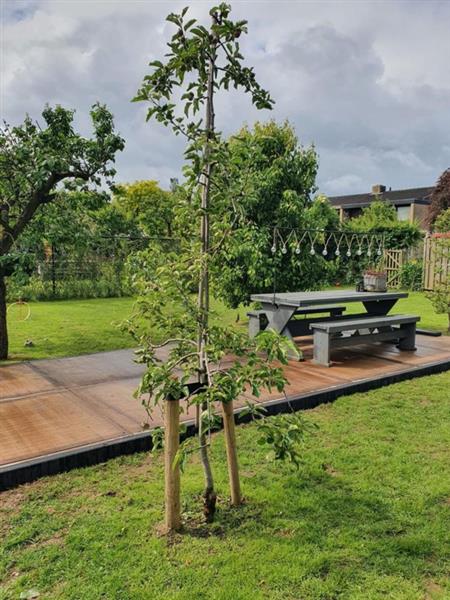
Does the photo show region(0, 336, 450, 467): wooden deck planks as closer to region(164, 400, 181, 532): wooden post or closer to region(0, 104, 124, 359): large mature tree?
region(164, 400, 181, 532): wooden post

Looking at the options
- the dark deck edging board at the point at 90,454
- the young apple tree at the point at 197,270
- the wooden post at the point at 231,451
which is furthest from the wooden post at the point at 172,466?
the dark deck edging board at the point at 90,454

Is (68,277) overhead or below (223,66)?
below

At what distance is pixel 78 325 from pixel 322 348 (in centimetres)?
462

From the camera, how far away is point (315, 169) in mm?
7410

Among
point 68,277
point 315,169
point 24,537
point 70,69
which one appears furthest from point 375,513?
point 68,277

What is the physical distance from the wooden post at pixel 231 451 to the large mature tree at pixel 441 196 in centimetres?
2352

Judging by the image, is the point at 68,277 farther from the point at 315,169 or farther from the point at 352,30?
the point at 352,30

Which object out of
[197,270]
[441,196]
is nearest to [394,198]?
[441,196]

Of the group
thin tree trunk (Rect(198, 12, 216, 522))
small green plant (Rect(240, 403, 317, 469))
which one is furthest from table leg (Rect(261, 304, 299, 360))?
small green plant (Rect(240, 403, 317, 469))

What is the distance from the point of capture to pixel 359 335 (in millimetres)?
5605

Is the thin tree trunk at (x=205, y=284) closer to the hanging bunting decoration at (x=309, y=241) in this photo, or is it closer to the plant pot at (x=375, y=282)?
the hanging bunting decoration at (x=309, y=241)

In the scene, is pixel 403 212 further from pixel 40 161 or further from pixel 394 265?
pixel 40 161

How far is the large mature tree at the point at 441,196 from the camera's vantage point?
892 inches

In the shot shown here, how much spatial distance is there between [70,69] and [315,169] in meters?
4.30
